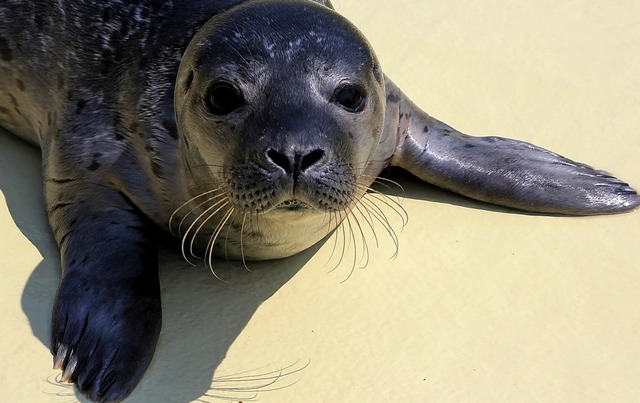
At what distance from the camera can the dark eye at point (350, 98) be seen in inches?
127

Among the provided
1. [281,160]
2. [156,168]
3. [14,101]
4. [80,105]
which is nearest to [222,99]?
[281,160]

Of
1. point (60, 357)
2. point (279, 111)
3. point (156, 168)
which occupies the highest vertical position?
point (279, 111)

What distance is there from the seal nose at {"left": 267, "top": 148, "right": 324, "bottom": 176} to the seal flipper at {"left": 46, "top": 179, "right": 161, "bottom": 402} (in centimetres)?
76

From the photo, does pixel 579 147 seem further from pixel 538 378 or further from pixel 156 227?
pixel 156 227

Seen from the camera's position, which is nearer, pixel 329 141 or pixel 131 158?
pixel 329 141

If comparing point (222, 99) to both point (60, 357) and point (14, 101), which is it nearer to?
point (60, 357)

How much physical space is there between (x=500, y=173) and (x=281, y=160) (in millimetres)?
1499

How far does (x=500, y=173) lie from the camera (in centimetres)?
415

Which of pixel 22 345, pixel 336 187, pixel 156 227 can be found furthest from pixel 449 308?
pixel 22 345

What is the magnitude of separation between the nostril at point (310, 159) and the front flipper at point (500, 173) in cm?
113

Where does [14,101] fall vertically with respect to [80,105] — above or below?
below

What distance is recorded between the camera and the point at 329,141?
3.03 m

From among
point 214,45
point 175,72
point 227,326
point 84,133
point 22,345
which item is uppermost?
point 214,45

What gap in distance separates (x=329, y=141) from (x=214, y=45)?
0.60 meters
